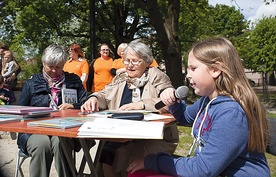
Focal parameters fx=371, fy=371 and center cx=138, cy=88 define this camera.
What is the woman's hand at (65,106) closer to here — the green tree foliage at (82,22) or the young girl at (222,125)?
the young girl at (222,125)

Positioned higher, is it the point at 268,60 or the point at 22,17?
the point at 22,17

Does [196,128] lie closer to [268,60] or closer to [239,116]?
[239,116]

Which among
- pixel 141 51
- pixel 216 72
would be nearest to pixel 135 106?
pixel 141 51

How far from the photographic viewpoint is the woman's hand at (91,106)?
3.03 metres

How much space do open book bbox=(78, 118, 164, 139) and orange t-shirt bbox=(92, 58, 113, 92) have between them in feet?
15.8

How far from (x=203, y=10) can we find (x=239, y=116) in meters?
14.8

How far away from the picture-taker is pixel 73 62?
272 inches

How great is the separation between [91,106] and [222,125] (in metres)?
1.58

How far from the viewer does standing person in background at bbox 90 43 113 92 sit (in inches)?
272

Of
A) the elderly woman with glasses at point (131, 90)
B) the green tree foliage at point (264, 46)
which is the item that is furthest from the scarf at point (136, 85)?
the green tree foliage at point (264, 46)

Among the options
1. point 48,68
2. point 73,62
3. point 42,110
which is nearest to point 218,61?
point 42,110

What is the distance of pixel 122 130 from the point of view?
6.21 feet

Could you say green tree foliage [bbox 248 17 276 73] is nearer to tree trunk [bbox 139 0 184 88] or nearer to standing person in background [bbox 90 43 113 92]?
tree trunk [bbox 139 0 184 88]

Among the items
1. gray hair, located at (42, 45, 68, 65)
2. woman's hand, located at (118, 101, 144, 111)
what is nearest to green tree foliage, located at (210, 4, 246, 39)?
gray hair, located at (42, 45, 68, 65)
